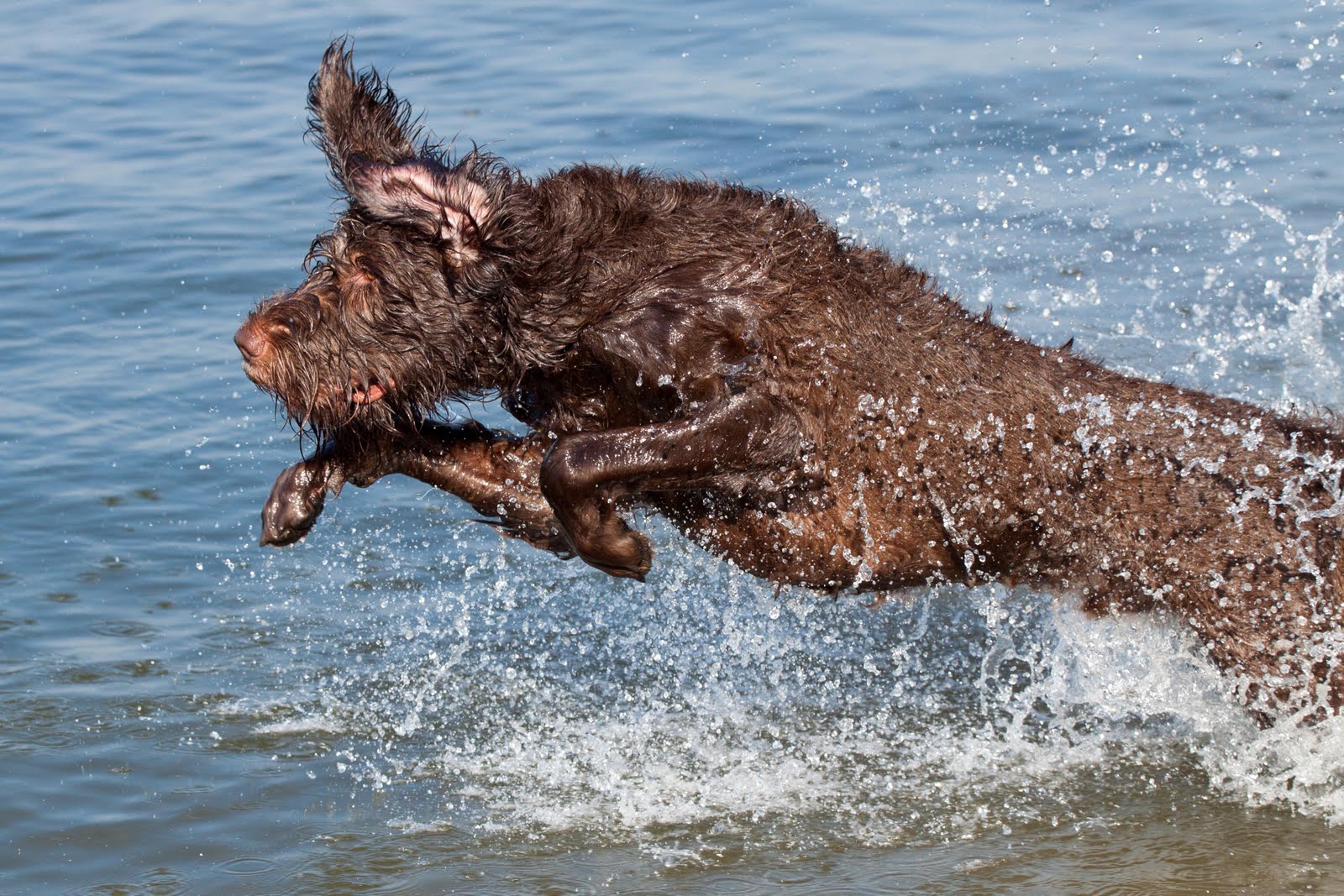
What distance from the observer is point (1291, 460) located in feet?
17.2

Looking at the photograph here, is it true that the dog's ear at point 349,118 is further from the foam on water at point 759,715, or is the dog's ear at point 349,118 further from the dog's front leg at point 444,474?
the foam on water at point 759,715

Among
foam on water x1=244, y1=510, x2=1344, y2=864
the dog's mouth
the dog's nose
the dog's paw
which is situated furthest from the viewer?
foam on water x1=244, y1=510, x2=1344, y2=864

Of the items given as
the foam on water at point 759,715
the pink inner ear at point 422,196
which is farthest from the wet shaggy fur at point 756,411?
the foam on water at point 759,715

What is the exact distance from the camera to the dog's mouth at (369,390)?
196 inches

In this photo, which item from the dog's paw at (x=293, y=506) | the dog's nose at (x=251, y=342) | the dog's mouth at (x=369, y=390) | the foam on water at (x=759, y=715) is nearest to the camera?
the dog's nose at (x=251, y=342)

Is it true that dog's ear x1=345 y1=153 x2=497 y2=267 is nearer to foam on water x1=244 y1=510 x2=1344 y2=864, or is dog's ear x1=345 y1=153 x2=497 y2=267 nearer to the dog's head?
the dog's head

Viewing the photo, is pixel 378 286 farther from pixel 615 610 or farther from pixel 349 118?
pixel 615 610

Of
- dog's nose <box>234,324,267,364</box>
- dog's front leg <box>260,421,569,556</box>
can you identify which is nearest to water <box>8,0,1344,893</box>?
dog's front leg <box>260,421,569,556</box>

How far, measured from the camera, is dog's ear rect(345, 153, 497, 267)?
4.88 meters

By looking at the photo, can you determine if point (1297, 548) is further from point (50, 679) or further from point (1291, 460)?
point (50, 679)

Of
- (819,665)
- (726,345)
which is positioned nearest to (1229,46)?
(819,665)

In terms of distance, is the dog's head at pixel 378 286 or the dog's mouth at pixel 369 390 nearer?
the dog's head at pixel 378 286

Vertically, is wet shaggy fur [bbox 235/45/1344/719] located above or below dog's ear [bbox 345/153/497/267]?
below

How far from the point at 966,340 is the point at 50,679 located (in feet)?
12.4
